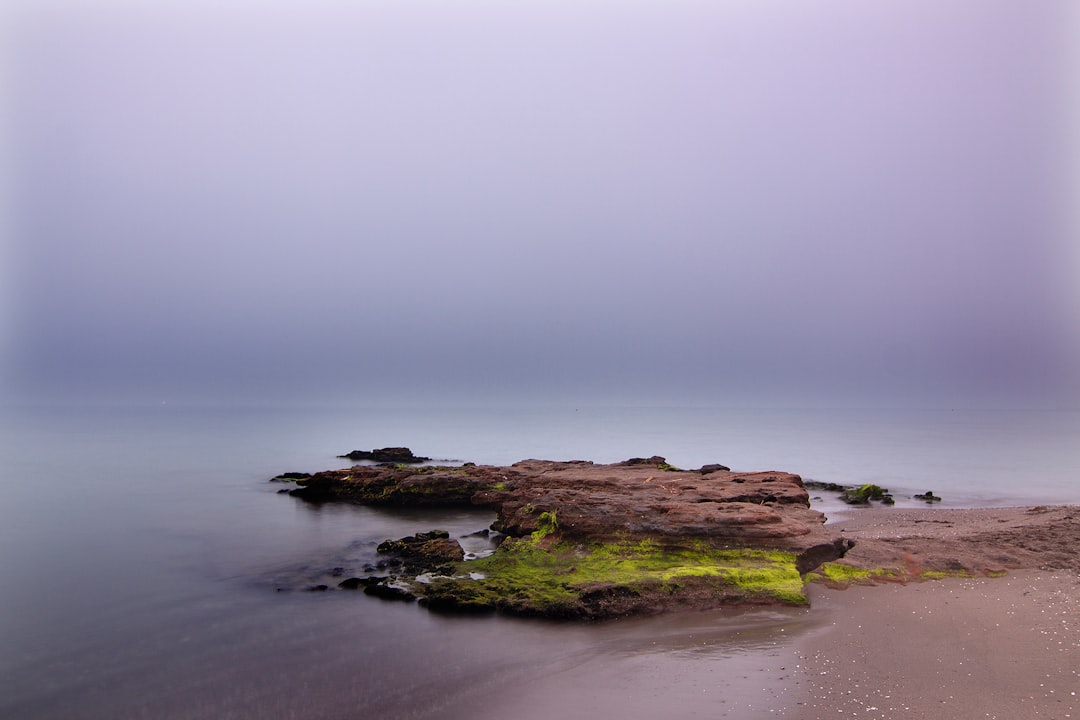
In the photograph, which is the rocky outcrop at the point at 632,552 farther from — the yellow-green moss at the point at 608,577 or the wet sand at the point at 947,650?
the wet sand at the point at 947,650

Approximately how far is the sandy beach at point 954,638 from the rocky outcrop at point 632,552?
1.26 meters

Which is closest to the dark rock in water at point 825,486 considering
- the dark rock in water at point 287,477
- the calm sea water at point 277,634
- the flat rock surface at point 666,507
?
the calm sea water at point 277,634

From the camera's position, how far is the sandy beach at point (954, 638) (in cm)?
776

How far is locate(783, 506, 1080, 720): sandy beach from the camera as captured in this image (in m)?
7.76

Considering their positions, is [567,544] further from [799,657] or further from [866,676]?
[866,676]

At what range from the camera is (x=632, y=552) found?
1427 centimetres

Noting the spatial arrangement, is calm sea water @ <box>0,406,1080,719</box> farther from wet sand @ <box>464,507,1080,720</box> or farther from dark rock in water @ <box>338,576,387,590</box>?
dark rock in water @ <box>338,576,387,590</box>

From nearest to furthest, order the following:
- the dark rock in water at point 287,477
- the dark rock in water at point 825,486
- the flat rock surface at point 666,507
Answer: the flat rock surface at point 666,507, the dark rock in water at point 825,486, the dark rock in water at point 287,477

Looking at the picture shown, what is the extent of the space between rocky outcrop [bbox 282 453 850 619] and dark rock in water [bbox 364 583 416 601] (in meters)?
0.05

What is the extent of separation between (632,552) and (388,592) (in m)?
5.62

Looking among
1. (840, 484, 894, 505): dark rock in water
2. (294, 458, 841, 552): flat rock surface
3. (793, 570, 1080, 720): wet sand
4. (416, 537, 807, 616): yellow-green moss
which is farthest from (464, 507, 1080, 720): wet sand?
(840, 484, 894, 505): dark rock in water

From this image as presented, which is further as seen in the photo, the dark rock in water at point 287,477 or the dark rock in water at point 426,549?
the dark rock in water at point 287,477

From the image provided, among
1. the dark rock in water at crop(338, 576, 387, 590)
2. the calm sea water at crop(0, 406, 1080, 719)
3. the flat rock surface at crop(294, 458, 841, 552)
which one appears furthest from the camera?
the dark rock in water at crop(338, 576, 387, 590)

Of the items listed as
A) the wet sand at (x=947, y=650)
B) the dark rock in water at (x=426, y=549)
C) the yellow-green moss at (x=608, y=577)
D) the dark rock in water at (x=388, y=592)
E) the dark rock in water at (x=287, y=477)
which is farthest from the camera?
the dark rock in water at (x=287, y=477)
